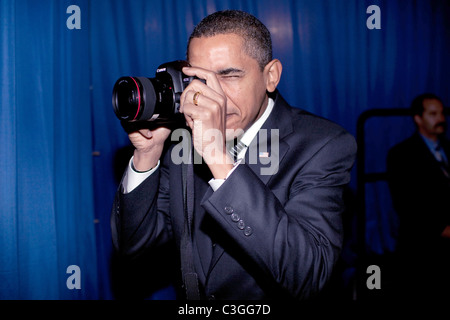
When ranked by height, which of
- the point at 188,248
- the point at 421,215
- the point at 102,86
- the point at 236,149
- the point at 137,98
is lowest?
the point at 421,215

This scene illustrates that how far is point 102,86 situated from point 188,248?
4.41 ft

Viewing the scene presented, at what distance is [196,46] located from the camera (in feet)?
3.45

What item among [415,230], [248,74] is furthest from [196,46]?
[415,230]

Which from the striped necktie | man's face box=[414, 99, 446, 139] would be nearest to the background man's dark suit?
man's face box=[414, 99, 446, 139]

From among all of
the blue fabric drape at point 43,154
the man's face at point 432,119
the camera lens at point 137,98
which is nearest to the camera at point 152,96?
the camera lens at point 137,98

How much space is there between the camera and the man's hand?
0.30 ft

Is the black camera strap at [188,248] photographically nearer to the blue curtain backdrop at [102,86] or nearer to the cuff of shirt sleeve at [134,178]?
the cuff of shirt sleeve at [134,178]

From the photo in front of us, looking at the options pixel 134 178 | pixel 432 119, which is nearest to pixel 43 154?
pixel 134 178

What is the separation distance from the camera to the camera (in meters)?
0.91

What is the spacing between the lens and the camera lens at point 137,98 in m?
0.90

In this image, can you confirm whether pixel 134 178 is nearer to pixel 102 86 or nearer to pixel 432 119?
pixel 102 86

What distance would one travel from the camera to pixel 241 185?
810 millimetres

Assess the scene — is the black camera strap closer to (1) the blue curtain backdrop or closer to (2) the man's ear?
(2) the man's ear

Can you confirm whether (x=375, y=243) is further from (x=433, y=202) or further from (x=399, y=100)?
(x=399, y=100)
